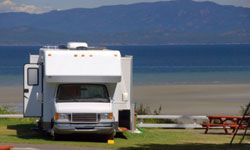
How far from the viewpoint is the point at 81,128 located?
853 inches

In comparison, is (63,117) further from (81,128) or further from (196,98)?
(196,98)

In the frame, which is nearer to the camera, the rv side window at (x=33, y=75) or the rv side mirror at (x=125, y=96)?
the rv side window at (x=33, y=75)

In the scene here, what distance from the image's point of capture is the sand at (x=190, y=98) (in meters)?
41.2

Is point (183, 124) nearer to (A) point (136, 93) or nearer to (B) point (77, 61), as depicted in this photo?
(B) point (77, 61)

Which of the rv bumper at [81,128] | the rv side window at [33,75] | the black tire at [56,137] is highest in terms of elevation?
the rv side window at [33,75]

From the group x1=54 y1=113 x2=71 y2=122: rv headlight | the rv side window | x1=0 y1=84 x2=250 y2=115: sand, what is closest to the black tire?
x1=54 y1=113 x2=71 y2=122: rv headlight

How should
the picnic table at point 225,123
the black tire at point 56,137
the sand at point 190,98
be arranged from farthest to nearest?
the sand at point 190,98 → the picnic table at point 225,123 → the black tire at point 56,137

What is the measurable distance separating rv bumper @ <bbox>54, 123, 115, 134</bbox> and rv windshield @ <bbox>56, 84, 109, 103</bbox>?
856mm

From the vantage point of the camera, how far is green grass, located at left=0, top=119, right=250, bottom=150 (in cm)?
2098

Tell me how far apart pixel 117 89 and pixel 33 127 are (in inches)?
155

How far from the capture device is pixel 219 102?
46.0m

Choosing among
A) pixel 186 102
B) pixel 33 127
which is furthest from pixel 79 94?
pixel 186 102

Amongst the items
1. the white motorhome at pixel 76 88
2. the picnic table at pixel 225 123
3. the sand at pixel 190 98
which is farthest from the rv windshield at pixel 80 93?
the sand at pixel 190 98

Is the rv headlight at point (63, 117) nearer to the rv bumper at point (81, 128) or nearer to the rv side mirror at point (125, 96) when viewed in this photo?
the rv bumper at point (81, 128)
